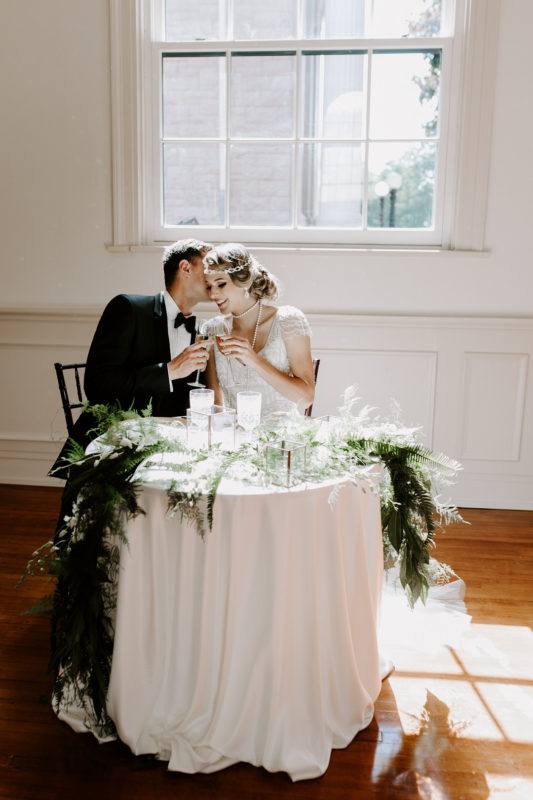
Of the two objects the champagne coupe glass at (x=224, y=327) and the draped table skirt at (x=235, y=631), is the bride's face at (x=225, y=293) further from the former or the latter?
the draped table skirt at (x=235, y=631)

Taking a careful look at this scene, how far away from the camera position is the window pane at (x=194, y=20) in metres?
3.73

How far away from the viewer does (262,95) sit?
3770 millimetres

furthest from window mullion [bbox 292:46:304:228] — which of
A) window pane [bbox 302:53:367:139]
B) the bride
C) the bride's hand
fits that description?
the bride's hand

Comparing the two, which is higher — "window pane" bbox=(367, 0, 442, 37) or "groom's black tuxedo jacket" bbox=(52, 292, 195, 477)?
"window pane" bbox=(367, 0, 442, 37)

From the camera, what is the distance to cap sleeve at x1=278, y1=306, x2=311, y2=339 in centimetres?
277

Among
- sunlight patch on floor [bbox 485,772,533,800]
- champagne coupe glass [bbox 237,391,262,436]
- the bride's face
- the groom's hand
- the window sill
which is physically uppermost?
the window sill

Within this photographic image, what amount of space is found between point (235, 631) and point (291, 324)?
4.50 feet

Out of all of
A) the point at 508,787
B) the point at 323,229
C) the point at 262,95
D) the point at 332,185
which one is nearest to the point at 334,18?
the point at 262,95

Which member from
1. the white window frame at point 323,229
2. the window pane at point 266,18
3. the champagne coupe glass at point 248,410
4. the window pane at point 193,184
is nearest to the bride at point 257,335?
the champagne coupe glass at point 248,410

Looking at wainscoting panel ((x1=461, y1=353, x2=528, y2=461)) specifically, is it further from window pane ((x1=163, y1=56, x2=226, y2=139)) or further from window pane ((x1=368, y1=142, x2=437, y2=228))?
window pane ((x1=163, y1=56, x2=226, y2=139))

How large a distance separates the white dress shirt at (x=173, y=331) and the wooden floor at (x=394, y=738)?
3.67 feet

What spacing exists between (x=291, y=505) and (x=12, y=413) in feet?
9.46

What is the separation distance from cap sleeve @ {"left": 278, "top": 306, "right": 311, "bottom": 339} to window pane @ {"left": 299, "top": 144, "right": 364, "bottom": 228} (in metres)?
1.24

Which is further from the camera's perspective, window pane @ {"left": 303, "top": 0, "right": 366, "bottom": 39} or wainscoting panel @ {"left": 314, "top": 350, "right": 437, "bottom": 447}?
wainscoting panel @ {"left": 314, "top": 350, "right": 437, "bottom": 447}
